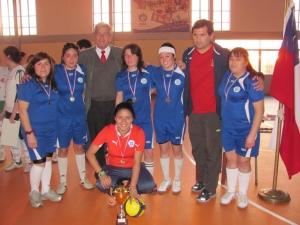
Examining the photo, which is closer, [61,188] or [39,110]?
[39,110]

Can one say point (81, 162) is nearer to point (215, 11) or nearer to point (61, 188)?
point (61, 188)

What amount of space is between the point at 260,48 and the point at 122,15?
7.63 metres

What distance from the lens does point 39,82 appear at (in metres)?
3.37

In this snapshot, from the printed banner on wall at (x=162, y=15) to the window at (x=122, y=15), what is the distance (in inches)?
17.2

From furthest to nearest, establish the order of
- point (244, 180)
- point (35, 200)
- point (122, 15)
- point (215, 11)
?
point (122, 15) < point (215, 11) < point (35, 200) < point (244, 180)

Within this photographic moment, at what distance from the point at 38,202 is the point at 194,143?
1.91 m

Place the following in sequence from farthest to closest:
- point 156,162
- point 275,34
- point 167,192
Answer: point 275,34 < point 156,162 < point 167,192

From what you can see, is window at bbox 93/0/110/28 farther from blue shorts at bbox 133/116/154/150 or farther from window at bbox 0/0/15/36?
blue shorts at bbox 133/116/154/150

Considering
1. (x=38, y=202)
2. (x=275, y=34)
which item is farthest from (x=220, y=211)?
(x=275, y=34)

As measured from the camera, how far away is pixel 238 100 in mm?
3230

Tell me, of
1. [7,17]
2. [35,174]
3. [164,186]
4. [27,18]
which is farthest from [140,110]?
[7,17]

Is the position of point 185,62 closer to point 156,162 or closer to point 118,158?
point 118,158

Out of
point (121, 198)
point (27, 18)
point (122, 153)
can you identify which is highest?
point (27, 18)

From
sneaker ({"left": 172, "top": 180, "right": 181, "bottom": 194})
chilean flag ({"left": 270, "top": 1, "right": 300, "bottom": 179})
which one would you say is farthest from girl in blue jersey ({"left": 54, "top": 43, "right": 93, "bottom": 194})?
chilean flag ({"left": 270, "top": 1, "right": 300, "bottom": 179})
